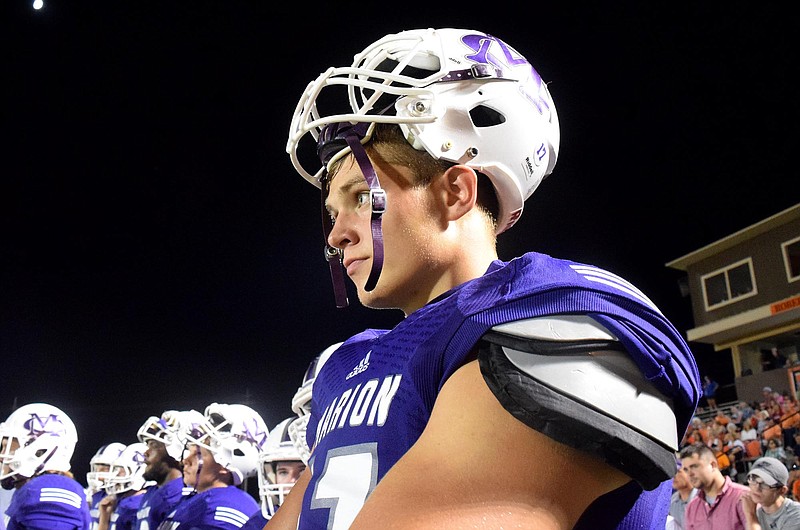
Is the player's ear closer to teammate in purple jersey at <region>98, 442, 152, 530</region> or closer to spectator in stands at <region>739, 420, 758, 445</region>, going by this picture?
teammate in purple jersey at <region>98, 442, 152, 530</region>

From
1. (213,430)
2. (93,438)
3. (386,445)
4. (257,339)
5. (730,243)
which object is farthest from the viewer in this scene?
(730,243)

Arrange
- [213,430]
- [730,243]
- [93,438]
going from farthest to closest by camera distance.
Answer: [730,243] → [93,438] → [213,430]

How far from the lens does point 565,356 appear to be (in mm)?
810

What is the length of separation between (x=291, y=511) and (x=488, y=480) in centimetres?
86

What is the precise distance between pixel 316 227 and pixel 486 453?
15.8m

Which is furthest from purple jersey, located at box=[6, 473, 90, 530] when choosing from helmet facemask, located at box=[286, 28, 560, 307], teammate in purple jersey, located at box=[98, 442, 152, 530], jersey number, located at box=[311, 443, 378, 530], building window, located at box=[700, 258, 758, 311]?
building window, located at box=[700, 258, 758, 311]

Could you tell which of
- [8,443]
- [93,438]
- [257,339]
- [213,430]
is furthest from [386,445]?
[257,339]

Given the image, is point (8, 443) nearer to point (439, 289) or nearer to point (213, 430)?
point (213, 430)

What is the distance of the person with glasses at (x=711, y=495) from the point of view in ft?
20.0

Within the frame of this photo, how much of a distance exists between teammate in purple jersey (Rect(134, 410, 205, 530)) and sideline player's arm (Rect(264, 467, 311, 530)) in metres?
5.59

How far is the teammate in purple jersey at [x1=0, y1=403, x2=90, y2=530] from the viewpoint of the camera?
19.1ft

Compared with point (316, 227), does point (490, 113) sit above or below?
below

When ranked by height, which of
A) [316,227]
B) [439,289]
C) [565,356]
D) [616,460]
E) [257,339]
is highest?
[316,227]

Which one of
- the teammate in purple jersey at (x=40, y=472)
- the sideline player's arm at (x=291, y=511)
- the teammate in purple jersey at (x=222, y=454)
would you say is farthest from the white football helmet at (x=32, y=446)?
the sideline player's arm at (x=291, y=511)
